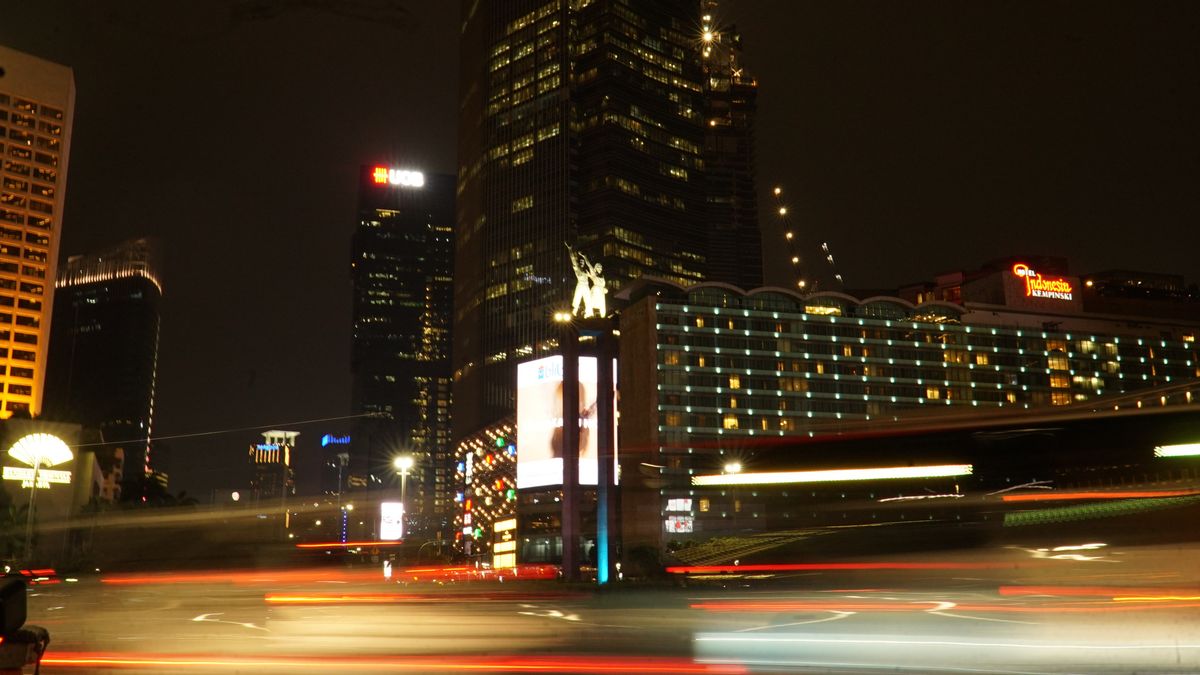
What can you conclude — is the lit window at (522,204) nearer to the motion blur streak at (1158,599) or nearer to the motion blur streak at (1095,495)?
the motion blur streak at (1158,599)

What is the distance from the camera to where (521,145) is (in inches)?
6078

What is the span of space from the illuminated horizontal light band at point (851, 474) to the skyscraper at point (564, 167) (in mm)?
129220

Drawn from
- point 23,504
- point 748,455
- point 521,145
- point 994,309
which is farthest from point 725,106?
point 748,455

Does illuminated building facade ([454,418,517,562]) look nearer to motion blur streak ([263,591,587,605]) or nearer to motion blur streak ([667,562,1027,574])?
motion blur streak ([263,591,587,605])

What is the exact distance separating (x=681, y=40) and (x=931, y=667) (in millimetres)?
166786

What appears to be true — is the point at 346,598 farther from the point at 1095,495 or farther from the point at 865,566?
the point at 1095,495

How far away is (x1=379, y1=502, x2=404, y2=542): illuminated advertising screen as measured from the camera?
144 ft

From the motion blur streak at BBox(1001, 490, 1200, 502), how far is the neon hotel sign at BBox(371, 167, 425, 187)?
6602 inches

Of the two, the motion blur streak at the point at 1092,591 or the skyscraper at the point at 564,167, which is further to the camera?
the skyscraper at the point at 564,167

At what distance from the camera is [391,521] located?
44.3 meters

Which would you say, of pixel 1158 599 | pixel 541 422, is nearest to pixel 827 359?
pixel 541 422

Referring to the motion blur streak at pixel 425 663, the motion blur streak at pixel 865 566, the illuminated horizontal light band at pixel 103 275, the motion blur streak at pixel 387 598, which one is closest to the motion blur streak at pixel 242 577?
the motion blur streak at pixel 387 598

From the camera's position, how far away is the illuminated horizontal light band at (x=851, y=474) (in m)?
10.5

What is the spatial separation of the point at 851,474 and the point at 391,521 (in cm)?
3652
